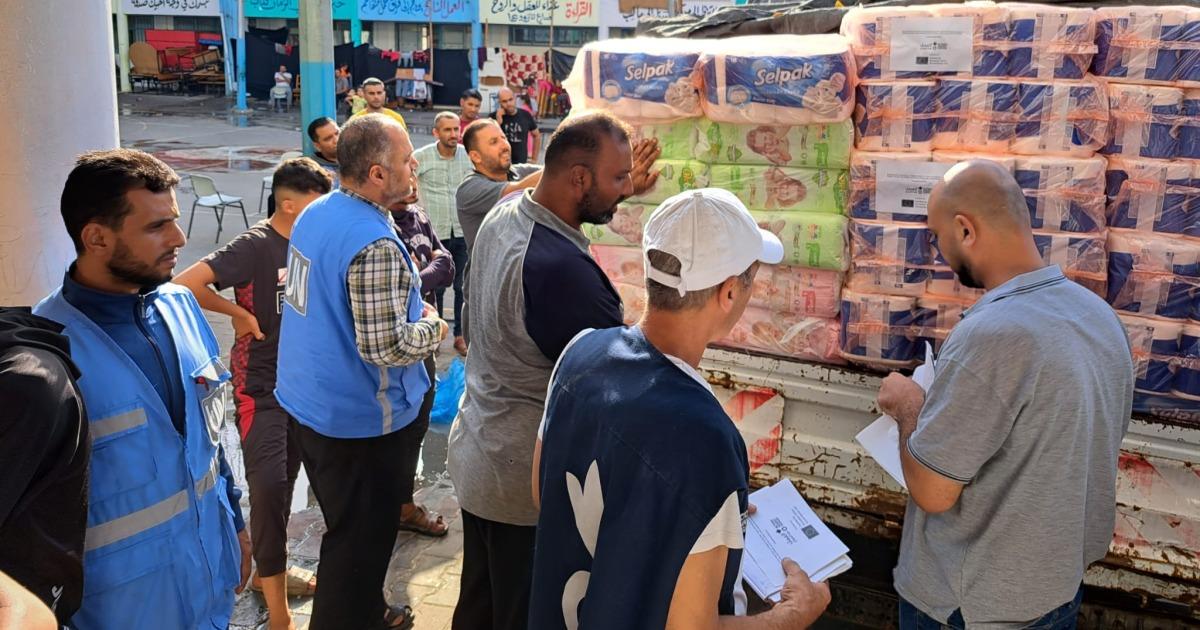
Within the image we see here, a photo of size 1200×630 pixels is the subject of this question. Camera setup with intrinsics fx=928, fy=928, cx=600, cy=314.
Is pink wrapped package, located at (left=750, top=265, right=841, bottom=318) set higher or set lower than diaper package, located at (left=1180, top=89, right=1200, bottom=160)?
lower

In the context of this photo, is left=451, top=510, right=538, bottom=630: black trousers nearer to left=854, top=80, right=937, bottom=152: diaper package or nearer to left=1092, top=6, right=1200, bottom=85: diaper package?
left=854, top=80, right=937, bottom=152: diaper package

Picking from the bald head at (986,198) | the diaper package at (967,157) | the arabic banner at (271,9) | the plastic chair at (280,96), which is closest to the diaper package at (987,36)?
the diaper package at (967,157)

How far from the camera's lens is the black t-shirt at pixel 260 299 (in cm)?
366

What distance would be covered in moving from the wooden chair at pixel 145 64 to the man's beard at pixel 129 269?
37.7 meters

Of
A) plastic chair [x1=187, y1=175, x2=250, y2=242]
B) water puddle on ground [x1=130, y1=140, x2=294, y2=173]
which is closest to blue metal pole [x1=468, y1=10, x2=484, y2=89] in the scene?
water puddle on ground [x1=130, y1=140, x2=294, y2=173]

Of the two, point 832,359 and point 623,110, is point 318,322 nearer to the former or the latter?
point 623,110

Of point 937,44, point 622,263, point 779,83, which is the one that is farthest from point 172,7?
point 937,44

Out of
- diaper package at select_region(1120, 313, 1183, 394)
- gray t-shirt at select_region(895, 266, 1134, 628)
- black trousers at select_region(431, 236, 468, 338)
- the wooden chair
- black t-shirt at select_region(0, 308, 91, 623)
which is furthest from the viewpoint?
the wooden chair

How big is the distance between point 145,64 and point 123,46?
94 centimetres

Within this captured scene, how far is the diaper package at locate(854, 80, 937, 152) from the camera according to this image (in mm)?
3104

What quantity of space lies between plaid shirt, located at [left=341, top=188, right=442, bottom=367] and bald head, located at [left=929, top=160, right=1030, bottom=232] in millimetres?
1620

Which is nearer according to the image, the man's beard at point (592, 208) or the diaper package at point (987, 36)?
the man's beard at point (592, 208)

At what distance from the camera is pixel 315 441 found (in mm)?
3062

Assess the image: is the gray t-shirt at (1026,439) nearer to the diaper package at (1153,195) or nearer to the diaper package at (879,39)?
the diaper package at (1153,195)
